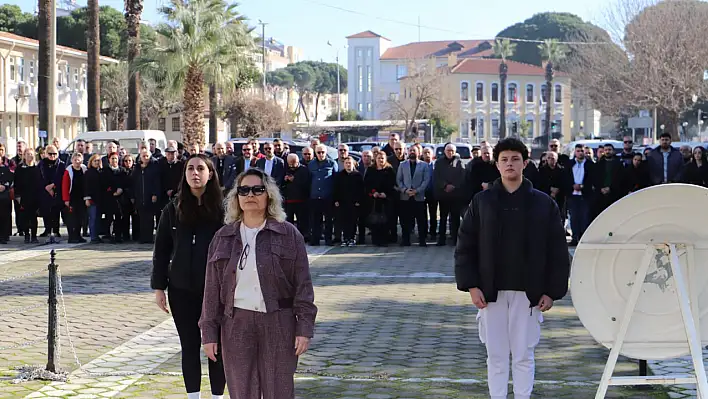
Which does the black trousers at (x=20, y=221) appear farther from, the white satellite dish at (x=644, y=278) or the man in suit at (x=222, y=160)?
the white satellite dish at (x=644, y=278)

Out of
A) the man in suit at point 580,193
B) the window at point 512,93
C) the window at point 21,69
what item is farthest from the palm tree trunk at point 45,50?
the window at point 512,93

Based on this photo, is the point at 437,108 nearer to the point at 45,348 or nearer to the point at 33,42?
the point at 33,42

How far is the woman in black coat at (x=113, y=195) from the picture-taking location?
21938mm

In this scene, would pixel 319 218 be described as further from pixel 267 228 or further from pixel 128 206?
pixel 267 228

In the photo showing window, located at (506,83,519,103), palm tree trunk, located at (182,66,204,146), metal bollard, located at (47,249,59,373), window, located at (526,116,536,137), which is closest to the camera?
metal bollard, located at (47,249,59,373)

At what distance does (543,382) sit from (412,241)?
14.0m

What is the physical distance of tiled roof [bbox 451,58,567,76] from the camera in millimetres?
128250

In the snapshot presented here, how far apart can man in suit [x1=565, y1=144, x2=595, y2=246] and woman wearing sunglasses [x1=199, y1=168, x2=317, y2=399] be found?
15911 millimetres

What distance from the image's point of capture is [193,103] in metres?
42.0

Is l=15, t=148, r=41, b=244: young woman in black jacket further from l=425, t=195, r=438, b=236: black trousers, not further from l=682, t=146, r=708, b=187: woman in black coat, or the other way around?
l=682, t=146, r=708, b=187: woman in black coat

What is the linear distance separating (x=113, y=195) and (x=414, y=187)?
237 inches

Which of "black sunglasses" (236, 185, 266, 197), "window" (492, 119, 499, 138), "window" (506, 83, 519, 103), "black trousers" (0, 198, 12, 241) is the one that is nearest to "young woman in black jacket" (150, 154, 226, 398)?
"black sunglasses" (236, 185, 266, 197)

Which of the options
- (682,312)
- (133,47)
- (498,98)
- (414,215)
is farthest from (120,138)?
(498,98)

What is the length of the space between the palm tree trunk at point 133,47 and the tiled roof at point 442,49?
4597 inches
